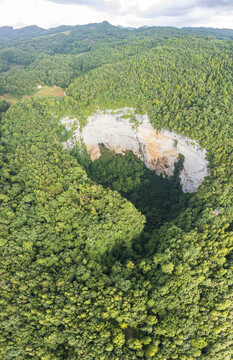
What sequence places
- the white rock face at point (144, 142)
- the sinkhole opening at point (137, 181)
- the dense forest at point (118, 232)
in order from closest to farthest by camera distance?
the dense forest at point (118, 232) → the sinkhole opening at point (137, 181) → the white rock face at point (144, 142)

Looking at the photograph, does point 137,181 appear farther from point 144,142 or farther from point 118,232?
point 118,232

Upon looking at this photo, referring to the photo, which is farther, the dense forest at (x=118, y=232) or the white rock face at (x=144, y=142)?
the white rock face at (x=144, y=142)

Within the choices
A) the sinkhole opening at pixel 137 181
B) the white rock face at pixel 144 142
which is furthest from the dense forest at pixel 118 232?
the white rock face at pixel 144 142

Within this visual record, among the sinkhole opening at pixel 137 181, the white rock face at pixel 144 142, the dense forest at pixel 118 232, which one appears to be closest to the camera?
the dense forest at pixel 118 232

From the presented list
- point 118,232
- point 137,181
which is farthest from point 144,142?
point 118,232

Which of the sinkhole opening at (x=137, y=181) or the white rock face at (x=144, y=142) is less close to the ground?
the white rock face at (x=144, y=142)

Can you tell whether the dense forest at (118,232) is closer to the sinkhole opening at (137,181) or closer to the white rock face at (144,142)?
the sinkhole opening at (137,181)
